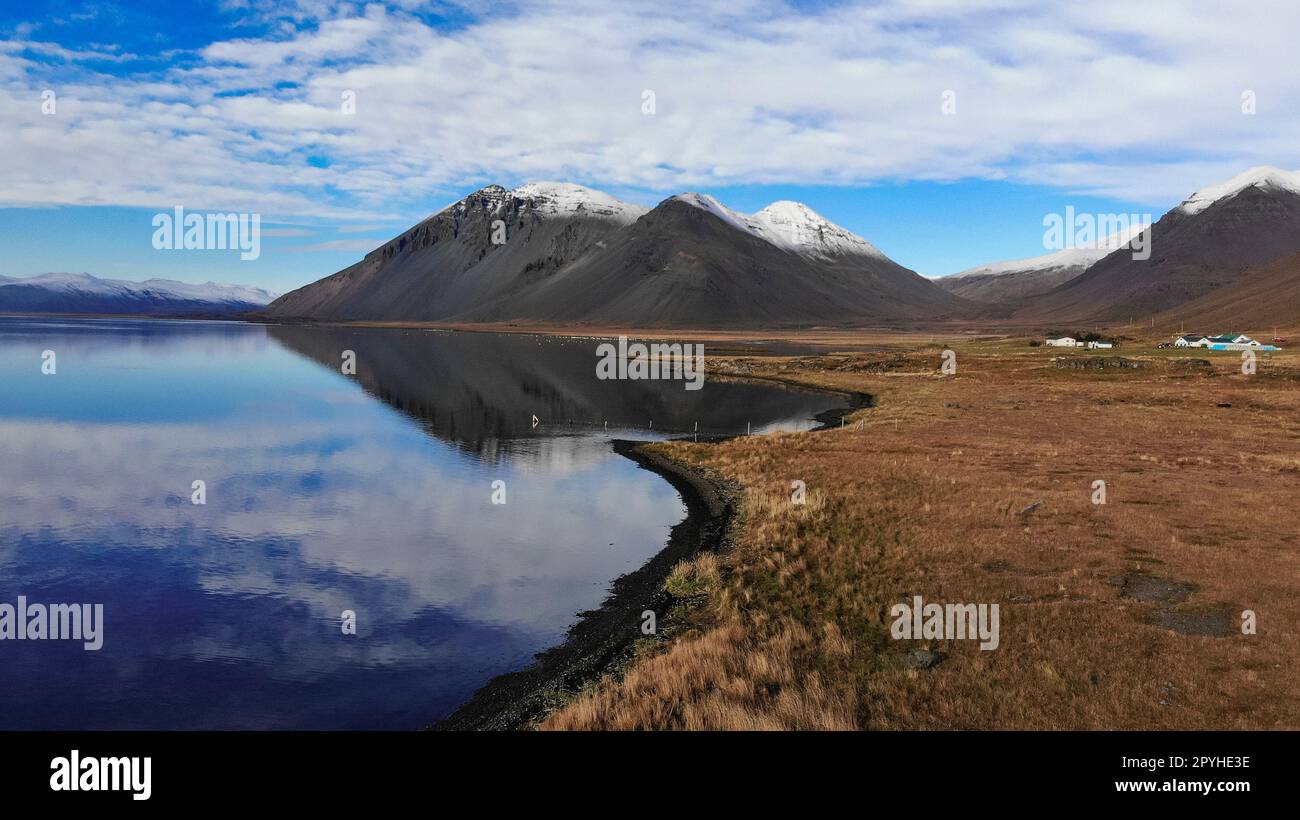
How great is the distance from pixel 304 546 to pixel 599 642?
53.3 feet

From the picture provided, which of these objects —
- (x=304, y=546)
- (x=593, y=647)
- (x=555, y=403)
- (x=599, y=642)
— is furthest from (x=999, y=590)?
(x=555, y=403)

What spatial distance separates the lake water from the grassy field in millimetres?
5735

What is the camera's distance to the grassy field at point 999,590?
43.8 feet

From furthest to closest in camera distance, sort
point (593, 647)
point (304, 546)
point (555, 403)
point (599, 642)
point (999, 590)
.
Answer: point (555, 403) < point (304, 546) < point (599, 642) < point (593, 647) < point (999, 590)

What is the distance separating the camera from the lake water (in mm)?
18688

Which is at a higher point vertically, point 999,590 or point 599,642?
point 999,590

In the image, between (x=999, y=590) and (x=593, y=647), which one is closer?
(x=999, y=590)

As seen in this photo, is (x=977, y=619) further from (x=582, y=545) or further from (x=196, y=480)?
(x=196, y=480)

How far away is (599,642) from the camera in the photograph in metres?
20.8

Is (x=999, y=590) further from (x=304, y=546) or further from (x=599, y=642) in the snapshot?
(x=304, y=546)

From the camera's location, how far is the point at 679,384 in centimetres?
10200

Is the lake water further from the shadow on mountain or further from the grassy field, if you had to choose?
the grassy field
